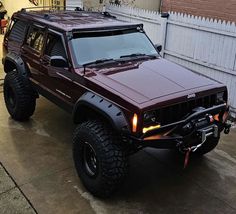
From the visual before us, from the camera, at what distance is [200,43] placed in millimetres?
7816

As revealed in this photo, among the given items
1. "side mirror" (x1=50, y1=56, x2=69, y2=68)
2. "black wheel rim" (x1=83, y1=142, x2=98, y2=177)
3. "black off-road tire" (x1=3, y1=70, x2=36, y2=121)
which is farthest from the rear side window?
"black wheel rim" (x1=83, y1=142, x2=98, y2=177)

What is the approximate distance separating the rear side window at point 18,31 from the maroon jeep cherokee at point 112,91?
15 centimetres

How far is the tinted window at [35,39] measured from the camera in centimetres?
581

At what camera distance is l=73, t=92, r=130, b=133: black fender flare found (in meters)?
4.02

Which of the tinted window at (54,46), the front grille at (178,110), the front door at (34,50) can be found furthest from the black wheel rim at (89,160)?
the front door at (34,50)

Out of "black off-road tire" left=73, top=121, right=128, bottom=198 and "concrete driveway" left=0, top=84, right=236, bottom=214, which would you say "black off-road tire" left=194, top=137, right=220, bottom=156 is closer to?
"concrete driveway" left=0, top=84, right=236, bottom=214

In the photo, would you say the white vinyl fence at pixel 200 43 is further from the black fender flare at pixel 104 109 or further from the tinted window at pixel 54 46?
the black fender flare at pixel 104 109

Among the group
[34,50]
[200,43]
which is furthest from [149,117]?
[200,43]

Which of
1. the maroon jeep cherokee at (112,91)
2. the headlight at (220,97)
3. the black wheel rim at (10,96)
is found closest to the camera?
the maroon jeep cherokee at (112,91)

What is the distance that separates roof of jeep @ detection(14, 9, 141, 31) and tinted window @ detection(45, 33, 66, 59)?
0.57ft

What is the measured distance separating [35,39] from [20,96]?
3.36 feet

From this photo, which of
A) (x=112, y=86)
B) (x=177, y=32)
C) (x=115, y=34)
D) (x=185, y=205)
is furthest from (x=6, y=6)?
(x=185, y=205)

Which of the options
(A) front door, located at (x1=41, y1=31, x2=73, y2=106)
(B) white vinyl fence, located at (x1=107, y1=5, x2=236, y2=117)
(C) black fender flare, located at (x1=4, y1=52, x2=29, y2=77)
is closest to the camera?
(A) front door, located at (x1=41, y1=31, x2=73, y2=106)

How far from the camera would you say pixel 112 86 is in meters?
4.37
